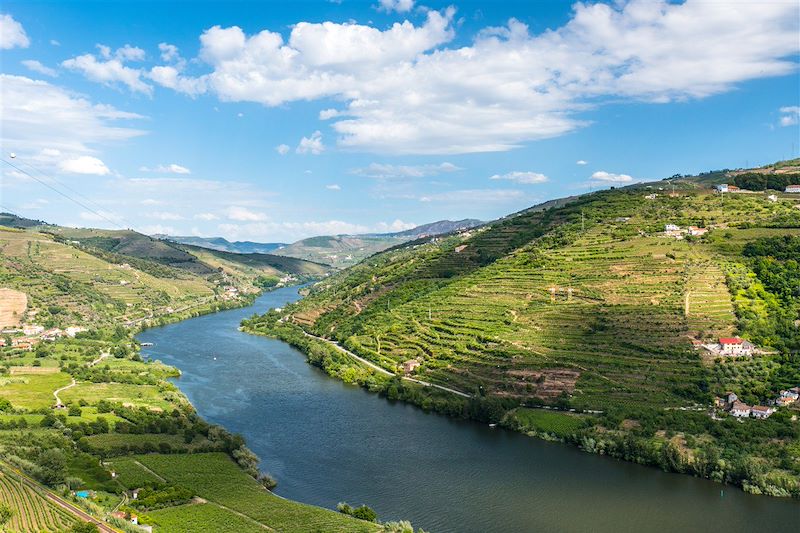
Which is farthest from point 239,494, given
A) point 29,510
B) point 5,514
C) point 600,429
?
point 600,429

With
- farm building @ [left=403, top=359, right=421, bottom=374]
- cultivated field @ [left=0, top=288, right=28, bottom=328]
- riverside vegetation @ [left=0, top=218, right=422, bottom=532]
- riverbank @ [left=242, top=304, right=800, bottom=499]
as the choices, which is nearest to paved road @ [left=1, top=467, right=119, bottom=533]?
riverside vegetation @ [left=0, top=218, right=422, bottom=532]

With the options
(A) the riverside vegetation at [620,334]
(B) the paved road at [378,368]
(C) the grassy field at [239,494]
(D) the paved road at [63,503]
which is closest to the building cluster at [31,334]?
(A) the riverside vegetation at [620,334]

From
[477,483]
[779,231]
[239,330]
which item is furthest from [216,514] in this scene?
[239,330]

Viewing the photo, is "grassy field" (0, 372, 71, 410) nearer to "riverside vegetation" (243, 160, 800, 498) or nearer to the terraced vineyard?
the terraced vineyard

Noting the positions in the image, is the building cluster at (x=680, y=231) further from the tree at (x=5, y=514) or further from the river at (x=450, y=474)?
the tree at (x=5, y=514)

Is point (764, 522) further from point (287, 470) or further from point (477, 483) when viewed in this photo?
point (287, 470)

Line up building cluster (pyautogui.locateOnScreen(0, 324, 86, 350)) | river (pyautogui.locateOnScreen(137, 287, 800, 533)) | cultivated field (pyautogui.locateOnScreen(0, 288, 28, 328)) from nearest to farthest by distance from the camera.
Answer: river (pyautogui.locateOnScreen(137, 287, 800, 533)) < building cluster (pyautogui.locateOnScreen(0, 324, 86, 350)) < cultivated field (pyautogui.locateOnScreen(0, 288, 28, 328))

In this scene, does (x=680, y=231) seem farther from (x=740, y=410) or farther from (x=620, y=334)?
(x=740, y=410)
